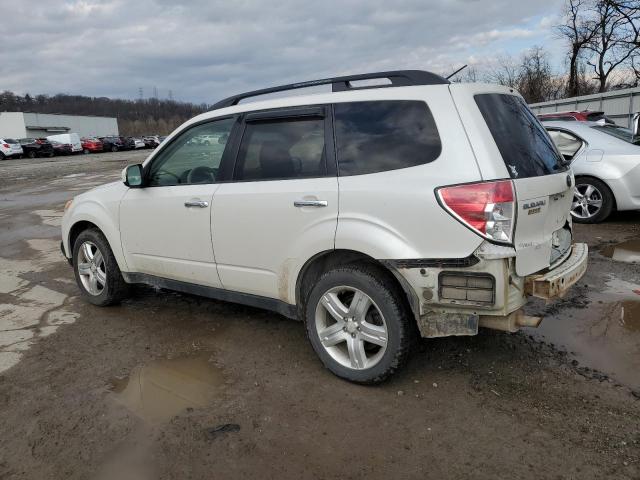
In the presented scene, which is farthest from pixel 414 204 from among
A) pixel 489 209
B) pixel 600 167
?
pixel 600 167

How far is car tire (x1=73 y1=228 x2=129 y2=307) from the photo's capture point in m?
4.99

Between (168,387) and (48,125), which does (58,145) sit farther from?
(168,387)

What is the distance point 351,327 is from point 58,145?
47211 mm

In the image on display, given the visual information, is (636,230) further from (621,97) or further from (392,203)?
(621,97)

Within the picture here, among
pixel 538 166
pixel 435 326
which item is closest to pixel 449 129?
pixel 538 166

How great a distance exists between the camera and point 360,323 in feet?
11.0

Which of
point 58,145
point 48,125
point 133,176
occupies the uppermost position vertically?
point 48,125

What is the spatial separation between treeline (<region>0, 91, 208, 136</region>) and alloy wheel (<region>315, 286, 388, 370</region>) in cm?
9230

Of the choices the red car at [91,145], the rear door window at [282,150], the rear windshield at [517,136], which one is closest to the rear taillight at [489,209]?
the rear windshield at [517,136]

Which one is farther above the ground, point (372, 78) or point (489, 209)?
point (372, 78)

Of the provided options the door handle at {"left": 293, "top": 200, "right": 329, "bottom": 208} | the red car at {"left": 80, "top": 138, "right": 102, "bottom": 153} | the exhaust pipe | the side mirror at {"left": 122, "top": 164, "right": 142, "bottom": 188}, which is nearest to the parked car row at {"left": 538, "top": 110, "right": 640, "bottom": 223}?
the exhaust pipe

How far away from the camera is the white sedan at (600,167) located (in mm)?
7520

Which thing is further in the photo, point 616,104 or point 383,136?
point 616,104

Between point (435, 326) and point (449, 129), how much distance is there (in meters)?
1.17
